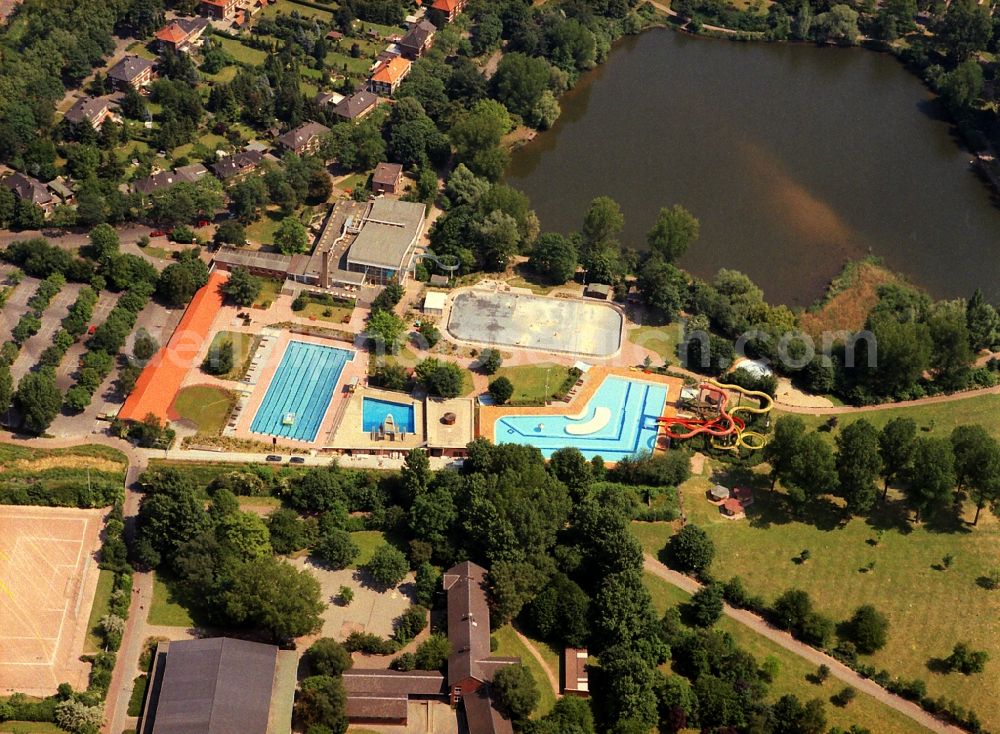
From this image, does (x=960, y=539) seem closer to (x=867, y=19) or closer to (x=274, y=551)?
(x=274, y=551)

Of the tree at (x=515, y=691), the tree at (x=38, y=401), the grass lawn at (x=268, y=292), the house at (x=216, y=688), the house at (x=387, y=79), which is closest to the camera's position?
the house at (x=216, y=688)

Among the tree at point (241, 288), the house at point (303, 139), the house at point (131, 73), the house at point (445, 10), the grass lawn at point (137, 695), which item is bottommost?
the grass lawn at point (137, 695)

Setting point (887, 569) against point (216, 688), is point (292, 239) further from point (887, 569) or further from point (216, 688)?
point (887, 569)

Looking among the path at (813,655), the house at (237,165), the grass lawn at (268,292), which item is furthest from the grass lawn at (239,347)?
the path at (813,655)

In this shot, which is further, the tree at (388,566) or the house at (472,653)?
the tree at (388,566)

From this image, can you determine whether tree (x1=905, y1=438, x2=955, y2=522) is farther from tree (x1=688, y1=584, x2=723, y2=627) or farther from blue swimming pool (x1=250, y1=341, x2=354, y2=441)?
blue swimming pool (x1=250, y1=341, x2=354, y2=441)

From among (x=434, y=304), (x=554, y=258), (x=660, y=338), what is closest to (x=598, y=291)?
(x=554, y=258)

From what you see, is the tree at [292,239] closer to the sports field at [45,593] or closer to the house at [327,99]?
the house at [327,99]
